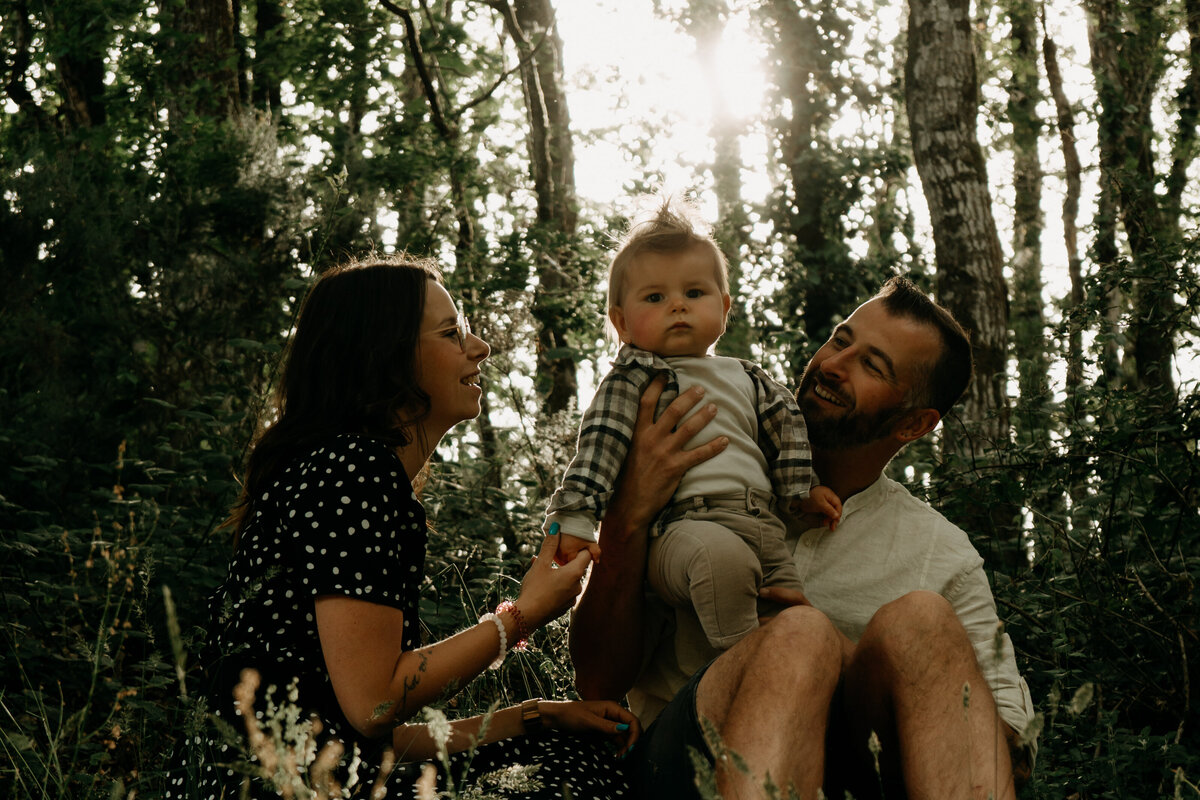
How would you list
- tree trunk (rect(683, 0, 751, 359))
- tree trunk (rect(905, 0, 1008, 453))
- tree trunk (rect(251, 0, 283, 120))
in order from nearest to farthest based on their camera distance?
1. tree trunk (rect(905, 0, 1008, 453))
2. tree trunk (rect(251, 0, 283, 120))
3. tree trunk (rect(683, 0, 751, 359))

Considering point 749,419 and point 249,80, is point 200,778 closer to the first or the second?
point 749,419

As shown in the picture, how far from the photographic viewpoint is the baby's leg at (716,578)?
2.60m

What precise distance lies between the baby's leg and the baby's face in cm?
58

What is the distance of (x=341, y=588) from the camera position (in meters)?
2.21

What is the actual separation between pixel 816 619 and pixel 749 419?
833mm

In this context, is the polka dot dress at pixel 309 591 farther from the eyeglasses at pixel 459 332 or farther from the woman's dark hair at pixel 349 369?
the eyeglasses at pixel 459 332

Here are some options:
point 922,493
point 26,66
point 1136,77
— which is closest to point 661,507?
point 922,493

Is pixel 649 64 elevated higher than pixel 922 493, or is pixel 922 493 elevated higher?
pixel 649 64

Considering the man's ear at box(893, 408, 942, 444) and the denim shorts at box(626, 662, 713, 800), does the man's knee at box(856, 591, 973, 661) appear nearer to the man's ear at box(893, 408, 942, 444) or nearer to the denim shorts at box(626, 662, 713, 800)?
the denim shorts at box(626, 662, 713, 800)

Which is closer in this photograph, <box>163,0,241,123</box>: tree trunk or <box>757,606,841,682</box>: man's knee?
<box>757,606,841,682</box>: man's knee

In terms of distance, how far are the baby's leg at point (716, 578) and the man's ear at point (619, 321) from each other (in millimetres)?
683

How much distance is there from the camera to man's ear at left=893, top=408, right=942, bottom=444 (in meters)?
3.12

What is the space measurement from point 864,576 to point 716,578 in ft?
1.69

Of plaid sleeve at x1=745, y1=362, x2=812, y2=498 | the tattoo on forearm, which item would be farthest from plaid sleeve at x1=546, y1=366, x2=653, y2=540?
the tattoo on forearm
